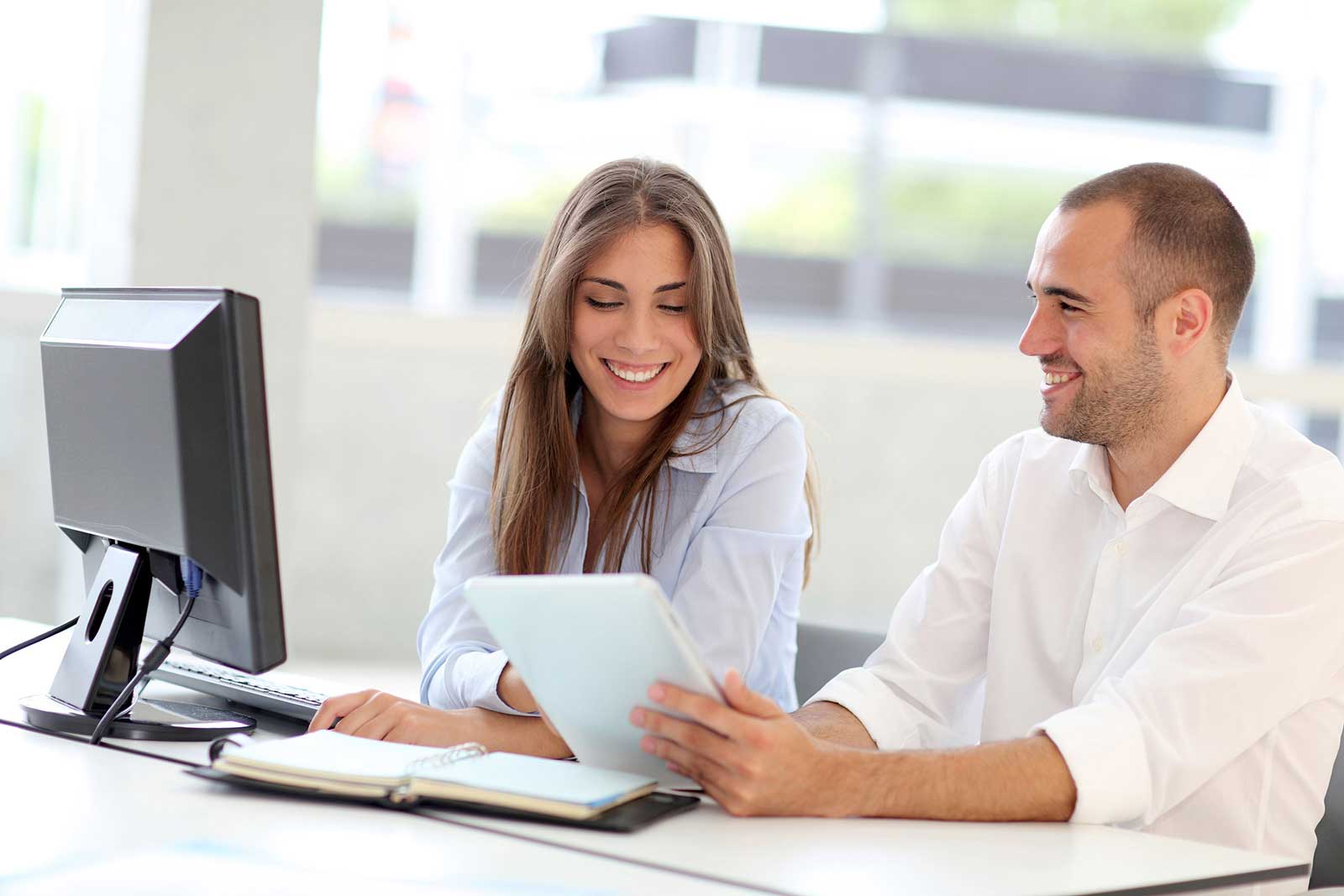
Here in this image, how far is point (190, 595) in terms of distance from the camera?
1565 mm

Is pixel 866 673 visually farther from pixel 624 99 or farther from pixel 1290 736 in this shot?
pixel 624 99

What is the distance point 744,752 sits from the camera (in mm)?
1348

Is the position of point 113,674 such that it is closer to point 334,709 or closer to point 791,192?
point 334,709

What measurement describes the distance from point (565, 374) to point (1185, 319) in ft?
2.93

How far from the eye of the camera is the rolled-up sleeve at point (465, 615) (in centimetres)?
184

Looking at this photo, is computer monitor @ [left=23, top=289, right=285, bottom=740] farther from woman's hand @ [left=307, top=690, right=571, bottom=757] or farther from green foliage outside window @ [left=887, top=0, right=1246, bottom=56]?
green foliage outside window @ [left=887, top=0, right=1246, bottom=56]

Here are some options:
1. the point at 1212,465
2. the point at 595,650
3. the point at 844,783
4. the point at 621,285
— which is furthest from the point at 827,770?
the point at 621,285

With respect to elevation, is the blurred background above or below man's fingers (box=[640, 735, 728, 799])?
above

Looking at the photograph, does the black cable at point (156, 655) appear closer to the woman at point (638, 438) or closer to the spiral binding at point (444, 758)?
the spiral binding at point (444, 758)

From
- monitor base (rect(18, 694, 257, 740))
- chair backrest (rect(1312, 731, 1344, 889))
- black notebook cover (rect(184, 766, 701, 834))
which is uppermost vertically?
black notebook cover (rect(184, 766, 701, 834))

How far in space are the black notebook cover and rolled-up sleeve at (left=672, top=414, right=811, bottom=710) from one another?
19.8 inches

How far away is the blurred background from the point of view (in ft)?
16.5

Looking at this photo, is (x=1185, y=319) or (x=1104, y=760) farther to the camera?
(x=1185, y=319)

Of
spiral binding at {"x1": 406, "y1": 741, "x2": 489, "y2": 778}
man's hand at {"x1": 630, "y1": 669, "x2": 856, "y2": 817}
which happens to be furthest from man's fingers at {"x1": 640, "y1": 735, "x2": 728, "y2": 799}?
spiral binding at {"x1": 406, "y1": 741, "x2": 489, "y2": 778}
